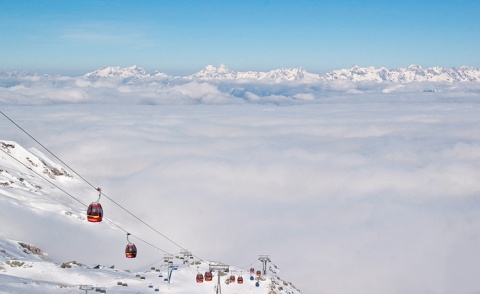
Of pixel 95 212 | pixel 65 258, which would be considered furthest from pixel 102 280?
pixel 65 258

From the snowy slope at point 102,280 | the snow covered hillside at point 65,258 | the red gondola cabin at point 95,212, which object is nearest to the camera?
the red gondola cabin at point 95,212

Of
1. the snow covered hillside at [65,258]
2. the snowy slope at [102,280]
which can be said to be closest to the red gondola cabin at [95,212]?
the snow covered hillside at [65,258]

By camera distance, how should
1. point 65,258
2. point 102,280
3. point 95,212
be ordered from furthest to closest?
point 65,258 < point 102,280 < point 95,212

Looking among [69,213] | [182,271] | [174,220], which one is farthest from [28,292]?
[174,220]

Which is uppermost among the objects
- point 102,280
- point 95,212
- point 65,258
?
point 95,212

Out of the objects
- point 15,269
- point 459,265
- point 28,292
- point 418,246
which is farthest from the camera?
point 418,246

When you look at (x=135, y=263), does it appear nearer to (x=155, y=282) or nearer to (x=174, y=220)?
(x=155, y=282)

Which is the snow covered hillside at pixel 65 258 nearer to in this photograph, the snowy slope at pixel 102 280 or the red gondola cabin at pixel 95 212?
the snowy slope at pixel 102 280

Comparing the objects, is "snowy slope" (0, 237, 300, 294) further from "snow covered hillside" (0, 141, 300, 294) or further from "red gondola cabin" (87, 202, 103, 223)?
"red gondola cabin" (87, 202, 103, 223)

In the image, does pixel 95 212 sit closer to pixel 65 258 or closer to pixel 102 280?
pixel 102 280
